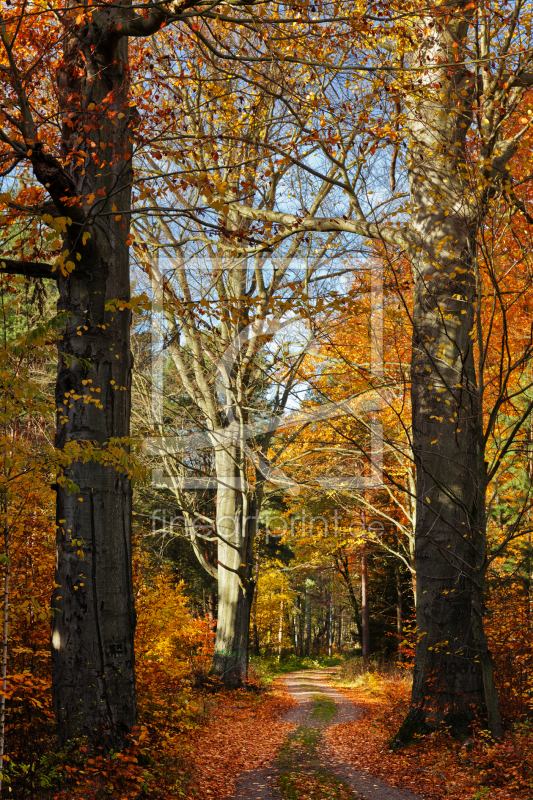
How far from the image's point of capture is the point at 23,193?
6.02 meters

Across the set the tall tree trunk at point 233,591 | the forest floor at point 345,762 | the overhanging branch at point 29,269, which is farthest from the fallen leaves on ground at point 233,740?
the overhanging branch at point 29,269

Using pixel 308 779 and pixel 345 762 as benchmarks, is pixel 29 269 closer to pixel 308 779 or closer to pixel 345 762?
pixel 308 779

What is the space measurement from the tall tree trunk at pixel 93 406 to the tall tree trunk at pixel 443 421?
128 inches

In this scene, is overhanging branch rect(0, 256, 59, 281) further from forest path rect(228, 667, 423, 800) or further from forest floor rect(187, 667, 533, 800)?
forest path rect(228, 667, 423, 800)

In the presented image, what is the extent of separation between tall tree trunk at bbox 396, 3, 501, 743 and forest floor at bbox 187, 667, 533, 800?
470mm

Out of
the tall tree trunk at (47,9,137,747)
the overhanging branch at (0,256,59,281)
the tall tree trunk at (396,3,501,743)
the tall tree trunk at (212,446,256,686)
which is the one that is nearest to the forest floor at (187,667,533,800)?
the tall tree trunk at (396,3,501,743)

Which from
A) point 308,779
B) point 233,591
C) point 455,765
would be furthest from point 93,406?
point 233,591

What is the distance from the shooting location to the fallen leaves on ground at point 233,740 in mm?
6105

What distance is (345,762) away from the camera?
7391 millimetres

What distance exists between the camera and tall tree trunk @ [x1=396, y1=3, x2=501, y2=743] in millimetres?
6557

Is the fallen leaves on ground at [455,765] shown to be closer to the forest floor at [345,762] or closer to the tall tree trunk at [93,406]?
the forest floor at [345,762]

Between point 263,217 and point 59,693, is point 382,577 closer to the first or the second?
point 263,217

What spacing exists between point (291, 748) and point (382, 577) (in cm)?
1446

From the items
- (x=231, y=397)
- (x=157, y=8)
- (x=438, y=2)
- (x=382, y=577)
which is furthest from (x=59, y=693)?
(x=382, y=577)
